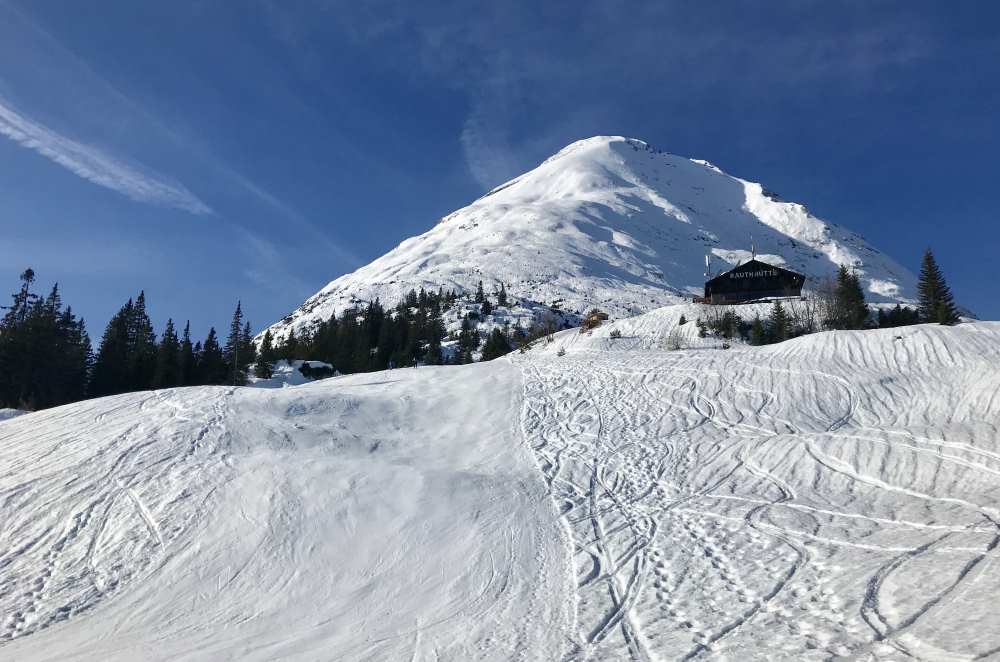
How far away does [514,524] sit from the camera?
12477 mm

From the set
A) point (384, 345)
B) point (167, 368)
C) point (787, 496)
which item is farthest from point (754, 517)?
point (384, 345)

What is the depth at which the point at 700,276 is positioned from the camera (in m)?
189

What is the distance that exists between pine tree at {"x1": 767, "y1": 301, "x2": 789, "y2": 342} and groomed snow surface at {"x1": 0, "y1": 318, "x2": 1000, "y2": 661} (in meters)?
18.5

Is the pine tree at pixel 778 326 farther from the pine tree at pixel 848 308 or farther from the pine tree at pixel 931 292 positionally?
the pine tree at pixel 931 292

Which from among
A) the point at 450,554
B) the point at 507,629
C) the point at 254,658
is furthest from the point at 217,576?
the point at 507,629

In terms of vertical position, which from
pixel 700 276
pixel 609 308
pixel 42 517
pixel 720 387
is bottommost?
pixel 42 517

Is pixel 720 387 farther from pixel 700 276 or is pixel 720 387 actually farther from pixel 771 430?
pixel 700 276

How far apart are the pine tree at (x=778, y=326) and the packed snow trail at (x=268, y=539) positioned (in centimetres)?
2773

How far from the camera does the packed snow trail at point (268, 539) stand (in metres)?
8.75

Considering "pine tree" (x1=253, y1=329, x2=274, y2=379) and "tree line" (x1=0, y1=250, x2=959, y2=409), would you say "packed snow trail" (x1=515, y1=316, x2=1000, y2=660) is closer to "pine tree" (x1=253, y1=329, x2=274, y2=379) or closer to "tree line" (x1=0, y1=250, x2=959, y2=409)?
"tree line" (x1=0, y1=250, x2=959, y2=409)

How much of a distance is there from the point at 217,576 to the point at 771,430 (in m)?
14.9

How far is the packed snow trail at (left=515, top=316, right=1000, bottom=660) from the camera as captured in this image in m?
8.08

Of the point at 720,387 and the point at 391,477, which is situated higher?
the point at 720,387

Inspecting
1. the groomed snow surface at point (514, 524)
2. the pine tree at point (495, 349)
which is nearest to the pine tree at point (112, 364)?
the pine tree at point (495, 349)
